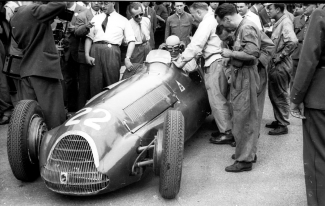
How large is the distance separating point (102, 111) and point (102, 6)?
321 centimetres

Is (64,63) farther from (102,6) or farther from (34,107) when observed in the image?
(34,107)

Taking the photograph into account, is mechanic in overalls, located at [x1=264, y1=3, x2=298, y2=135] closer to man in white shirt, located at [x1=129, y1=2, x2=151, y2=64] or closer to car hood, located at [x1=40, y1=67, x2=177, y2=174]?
car hood, located at [x1=40, y1=67, x2=177, y2=174]

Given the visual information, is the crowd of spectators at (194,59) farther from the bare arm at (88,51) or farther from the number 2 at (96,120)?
the number 2 at (96,120)

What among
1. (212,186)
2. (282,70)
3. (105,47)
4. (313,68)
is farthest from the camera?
(105,47)

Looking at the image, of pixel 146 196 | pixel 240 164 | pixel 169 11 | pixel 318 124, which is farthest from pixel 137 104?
pixel 169 11

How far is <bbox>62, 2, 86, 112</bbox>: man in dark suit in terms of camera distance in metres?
6.97

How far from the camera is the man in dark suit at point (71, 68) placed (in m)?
6.97

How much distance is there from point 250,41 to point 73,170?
7.95 feet

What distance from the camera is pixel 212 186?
438cm

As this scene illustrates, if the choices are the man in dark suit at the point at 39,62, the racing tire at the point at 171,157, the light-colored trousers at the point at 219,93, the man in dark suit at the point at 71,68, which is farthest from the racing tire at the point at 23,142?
the man in dark suit at the point at 71,68

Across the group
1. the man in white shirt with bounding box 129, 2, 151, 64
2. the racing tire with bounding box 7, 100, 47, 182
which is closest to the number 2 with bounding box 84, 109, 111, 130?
the racing tire with bounding box 7, 100, 47, 182

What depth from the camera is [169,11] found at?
14578 millimetres

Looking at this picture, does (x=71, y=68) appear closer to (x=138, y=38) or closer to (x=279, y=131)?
(x=138, y=38)

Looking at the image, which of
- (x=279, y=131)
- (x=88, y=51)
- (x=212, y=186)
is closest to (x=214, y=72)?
(x=279, y=131)
